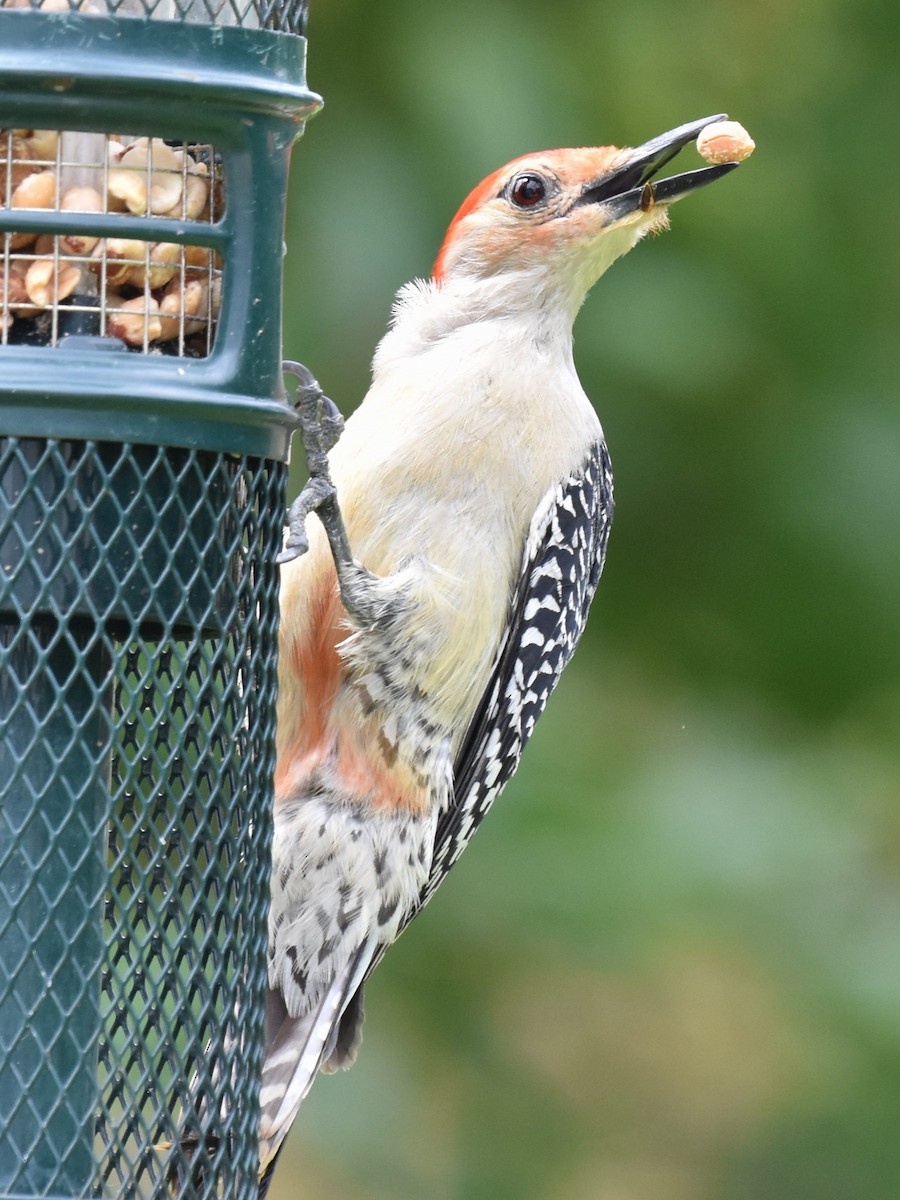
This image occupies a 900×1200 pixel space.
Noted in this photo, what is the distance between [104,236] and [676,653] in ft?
14.9

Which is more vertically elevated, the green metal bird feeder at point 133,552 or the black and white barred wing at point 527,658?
the green metal bird feeder at point 133,552

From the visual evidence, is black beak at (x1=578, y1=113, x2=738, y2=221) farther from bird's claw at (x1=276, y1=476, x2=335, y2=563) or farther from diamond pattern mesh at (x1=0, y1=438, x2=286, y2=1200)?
diamond pattern mesh at (x1=0, y1=438, x2=286, y2=1200)

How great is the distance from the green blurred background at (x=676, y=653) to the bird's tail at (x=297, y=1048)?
203 cm

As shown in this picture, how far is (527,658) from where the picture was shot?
17.4 feet

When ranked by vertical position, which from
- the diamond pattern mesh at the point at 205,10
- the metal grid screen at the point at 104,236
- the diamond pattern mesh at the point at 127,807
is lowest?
the diamond pattern mesh at the point at 127,807

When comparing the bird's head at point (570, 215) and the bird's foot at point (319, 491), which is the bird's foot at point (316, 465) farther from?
the bird's head at point (570, 215)

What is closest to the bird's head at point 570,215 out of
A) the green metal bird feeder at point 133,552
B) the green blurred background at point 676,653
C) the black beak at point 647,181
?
the black beak at point 647,181

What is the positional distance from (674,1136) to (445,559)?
144 inches

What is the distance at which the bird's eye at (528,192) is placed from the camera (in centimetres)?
541

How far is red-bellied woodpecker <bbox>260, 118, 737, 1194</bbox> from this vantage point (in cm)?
488

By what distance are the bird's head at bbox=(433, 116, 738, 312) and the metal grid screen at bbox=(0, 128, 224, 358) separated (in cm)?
191

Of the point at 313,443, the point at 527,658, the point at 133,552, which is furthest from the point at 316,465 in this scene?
the point at 133,552

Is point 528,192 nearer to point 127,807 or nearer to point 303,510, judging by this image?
point 303,510

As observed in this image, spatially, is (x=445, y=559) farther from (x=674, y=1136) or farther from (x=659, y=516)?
(x=674, y=1136)
